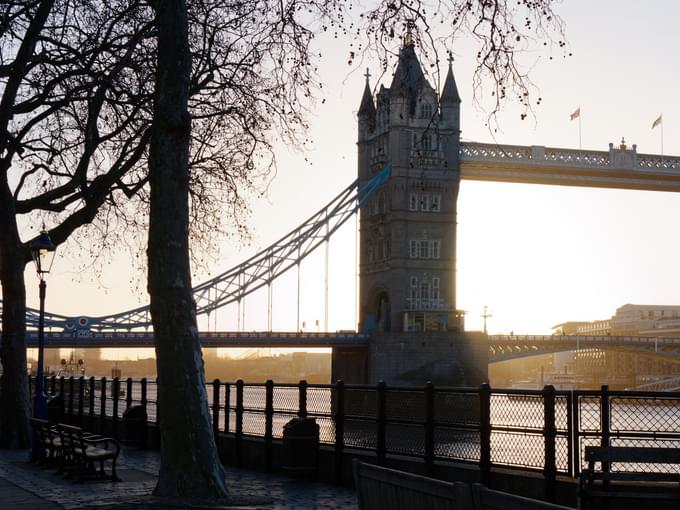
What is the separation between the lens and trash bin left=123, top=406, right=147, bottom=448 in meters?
18.6

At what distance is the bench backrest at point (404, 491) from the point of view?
17.3ft

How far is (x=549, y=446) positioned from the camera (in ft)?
33.3

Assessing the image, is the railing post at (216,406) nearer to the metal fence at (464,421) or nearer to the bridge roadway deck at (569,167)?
the metal fence at (464,421)

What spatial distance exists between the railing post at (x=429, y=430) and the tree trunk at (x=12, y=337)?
939 centimetres

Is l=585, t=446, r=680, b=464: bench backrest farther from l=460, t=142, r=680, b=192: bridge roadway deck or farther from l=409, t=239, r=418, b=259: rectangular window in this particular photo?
l=409, t=239, r=418, b=259: rectangular window

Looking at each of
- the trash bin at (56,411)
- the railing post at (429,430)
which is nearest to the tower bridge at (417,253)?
the trash bin at (56,411)

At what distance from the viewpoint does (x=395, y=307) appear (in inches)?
3157

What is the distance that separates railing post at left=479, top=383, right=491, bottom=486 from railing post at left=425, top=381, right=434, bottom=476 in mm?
619

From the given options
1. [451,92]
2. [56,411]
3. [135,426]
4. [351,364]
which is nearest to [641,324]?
[451,92]

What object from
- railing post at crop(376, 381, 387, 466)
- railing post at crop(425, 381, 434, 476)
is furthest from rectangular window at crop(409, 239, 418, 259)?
railing post at crop(425, 381, 434, 476)

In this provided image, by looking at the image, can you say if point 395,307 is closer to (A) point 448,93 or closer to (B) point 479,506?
(A) point 448,93

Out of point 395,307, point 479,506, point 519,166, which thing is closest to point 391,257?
point 395,307

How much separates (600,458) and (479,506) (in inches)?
130

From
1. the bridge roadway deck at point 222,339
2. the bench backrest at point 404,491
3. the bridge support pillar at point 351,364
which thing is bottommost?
the bench backrest at point 404,491
